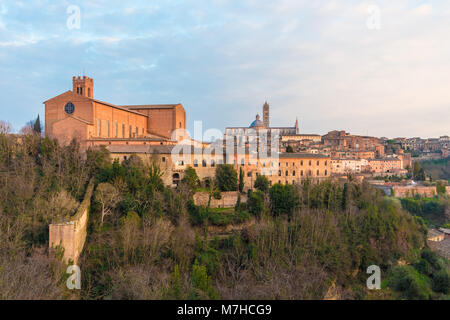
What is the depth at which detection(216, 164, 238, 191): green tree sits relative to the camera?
74.7 feet

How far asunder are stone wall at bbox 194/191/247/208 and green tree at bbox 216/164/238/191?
751 millimetres

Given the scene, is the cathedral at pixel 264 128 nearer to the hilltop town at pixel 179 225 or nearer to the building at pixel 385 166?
the building at pixel 385 166

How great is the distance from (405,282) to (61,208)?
17.2 m

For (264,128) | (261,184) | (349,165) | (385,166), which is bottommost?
(261,184)

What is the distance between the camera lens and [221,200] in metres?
21.8

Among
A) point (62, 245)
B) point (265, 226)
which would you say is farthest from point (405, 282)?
point (62, 245)

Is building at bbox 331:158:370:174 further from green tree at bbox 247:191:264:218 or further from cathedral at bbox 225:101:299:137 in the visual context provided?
green tree at bbox 247:191:264:218

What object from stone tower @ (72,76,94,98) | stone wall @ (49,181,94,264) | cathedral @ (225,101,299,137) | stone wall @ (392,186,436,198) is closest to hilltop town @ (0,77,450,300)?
stone wall @ (49,181,94,264)

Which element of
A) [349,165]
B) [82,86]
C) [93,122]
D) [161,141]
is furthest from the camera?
[349,165]

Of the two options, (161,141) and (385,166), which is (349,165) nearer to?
(385,166)

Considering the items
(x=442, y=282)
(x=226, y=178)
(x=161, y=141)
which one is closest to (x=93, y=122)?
(x=161, y=141)

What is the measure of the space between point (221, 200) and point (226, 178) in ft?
6.09

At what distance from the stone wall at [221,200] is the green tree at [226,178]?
75 cm

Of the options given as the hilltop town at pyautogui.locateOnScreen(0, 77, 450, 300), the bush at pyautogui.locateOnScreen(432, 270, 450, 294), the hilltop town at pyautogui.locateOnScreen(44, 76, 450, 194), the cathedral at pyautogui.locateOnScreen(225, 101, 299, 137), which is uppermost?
the cathedral at pyautogui.locateOnScreen(225, 101, 299, 137)
